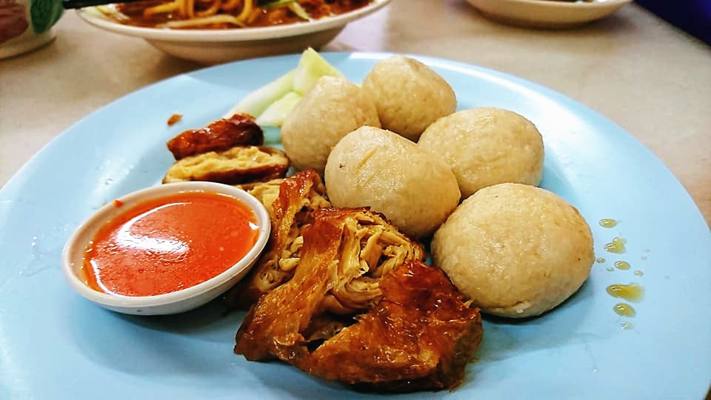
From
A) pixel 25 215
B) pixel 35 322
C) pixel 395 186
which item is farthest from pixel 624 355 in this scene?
pixel 25 215

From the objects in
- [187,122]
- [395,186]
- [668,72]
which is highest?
[395,186]

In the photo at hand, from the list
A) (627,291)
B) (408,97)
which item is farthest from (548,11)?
(627,291)

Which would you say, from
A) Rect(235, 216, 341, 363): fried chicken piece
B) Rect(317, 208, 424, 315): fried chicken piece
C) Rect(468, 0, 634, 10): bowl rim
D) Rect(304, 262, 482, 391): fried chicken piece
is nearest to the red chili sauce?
Rect(235, 216, 341, 363): fried chicken piece

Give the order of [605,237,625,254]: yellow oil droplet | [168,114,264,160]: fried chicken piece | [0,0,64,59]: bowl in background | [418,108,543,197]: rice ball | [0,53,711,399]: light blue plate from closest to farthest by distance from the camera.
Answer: [0,53,711,399]: light blue plate < [605,237,625,254]: yellow oil droplet < [418,108,543,197]: rice ball < [168,114,264,160]: fried chicken piece < [0,0,64,59]: bowl in background

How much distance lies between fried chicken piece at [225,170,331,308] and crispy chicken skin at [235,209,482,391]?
0.26ft

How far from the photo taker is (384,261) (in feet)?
4.84

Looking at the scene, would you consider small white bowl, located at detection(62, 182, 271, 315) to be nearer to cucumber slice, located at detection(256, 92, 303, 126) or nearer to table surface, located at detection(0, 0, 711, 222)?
cucumber slice, located at detection(256, 92, 303, 126)

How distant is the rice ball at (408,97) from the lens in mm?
1985

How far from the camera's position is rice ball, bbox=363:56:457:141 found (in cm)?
199

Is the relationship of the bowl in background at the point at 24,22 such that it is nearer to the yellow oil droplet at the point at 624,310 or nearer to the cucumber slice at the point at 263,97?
the cucumber slice at the point at 263,97

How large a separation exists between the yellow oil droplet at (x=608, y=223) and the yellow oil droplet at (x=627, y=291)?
0.26 metres

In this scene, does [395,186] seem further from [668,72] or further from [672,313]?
[668,72]

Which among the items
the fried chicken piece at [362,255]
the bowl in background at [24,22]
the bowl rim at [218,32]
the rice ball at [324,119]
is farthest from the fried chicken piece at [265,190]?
the bowl in background at [24,22]

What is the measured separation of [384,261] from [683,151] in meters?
1.64
